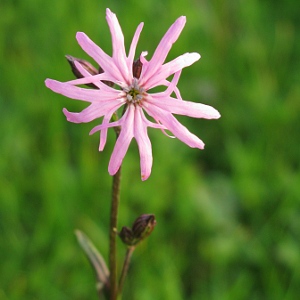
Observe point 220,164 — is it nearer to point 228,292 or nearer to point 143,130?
point 228,292

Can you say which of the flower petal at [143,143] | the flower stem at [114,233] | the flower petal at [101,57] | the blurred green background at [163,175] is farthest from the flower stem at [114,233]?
the blurred green background at [163,175]

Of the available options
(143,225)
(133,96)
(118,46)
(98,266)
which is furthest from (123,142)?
(98,266)

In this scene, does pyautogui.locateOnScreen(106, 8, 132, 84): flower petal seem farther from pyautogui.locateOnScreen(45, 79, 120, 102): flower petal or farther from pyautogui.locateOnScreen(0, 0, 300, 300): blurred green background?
pyautogui.locateOnScreen(0, 0, 300, 300): blurred green background

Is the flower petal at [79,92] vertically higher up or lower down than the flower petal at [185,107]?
higher up

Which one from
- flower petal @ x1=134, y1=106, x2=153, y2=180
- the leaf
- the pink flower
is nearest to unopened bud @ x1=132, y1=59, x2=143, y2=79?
the pink flower

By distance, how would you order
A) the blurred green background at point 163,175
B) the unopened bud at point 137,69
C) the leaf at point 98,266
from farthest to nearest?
the blurred green background at point 163,175, the leaf at point 98,266, the unopened bud at point 137,69

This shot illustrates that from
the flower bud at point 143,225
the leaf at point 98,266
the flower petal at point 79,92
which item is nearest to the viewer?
the flower petal at point 79,92

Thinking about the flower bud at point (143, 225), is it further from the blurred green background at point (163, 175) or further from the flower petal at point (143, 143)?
the blurred green background at point (163, 175)

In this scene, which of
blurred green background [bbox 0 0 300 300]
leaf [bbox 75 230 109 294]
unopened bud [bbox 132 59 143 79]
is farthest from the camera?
blurred green background [bbox 0 0 300 300]

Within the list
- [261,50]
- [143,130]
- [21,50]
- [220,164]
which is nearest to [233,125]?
[220,164]
